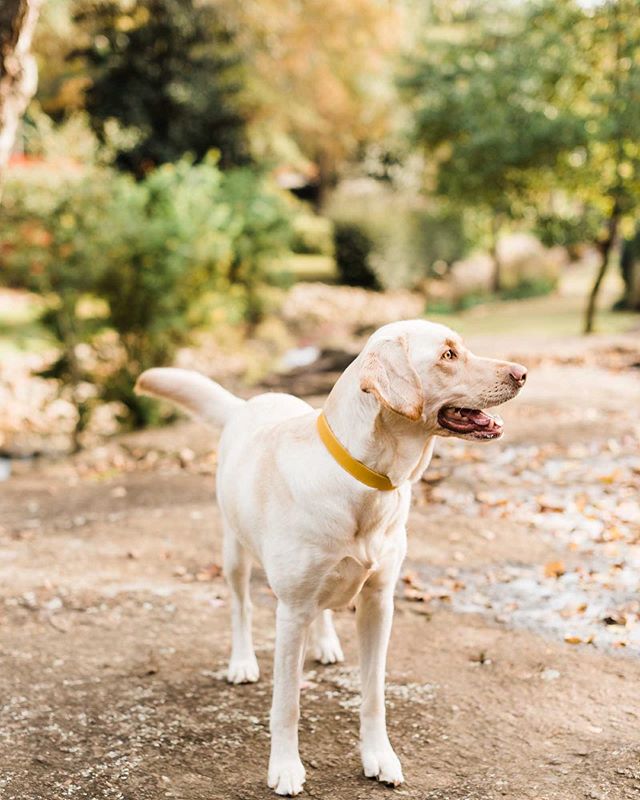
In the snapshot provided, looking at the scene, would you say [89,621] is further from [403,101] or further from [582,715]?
[403,101]

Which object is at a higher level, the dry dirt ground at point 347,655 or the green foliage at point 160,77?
the green foliage at point 160,77

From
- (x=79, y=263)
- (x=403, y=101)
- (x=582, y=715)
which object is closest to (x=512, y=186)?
(x=79, y=263)

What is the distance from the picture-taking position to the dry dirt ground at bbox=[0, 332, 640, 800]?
11.6 ft

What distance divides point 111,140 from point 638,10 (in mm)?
9908

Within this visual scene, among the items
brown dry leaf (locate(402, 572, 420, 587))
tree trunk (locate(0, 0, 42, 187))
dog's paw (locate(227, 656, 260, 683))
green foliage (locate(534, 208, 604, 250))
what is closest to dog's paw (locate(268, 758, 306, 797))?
dog's paw (locate(227, 656, 260, 683))

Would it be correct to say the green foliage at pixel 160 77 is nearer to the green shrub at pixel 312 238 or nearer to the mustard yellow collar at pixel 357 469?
the green shrub at pixel 312 238

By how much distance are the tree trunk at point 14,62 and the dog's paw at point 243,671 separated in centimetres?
420

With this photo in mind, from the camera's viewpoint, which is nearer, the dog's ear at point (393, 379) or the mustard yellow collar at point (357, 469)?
the dog's ear at point (393, 379)

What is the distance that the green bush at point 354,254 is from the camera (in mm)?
25328

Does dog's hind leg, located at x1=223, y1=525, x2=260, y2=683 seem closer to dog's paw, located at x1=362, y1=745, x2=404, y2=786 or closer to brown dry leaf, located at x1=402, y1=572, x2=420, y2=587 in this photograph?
dog's paw, located at x1=362, y1=745, x2=404, y2=786

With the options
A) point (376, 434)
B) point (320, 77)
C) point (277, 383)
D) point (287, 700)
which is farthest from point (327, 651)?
point (320, 77)

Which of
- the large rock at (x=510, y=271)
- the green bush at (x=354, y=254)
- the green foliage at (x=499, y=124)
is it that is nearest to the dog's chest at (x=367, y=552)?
the green foliage at (x=499, y=124)

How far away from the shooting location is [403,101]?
85.7 feet

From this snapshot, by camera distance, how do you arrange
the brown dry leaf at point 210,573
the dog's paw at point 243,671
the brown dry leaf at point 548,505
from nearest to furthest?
the dog's paw at point 243,671, the brown dry leaf at point 210,573, the brown dry leaf at point 548,505
